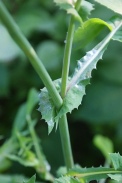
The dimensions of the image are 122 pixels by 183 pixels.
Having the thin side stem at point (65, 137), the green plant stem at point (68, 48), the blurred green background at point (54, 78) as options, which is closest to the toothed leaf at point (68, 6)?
the green plant stem at point (68, 48)

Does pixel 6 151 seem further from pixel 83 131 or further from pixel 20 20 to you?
pixel 20 20

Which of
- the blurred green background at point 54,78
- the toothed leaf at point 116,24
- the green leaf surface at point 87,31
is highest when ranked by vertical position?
the blurred green background at point 54,78

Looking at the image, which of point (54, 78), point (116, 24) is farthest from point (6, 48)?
point (116, 24)

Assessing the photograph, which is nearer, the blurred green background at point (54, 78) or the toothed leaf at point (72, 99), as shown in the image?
the toothed leaf at point (72, 99)

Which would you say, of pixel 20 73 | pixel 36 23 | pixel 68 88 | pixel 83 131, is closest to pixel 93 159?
pixel 83 131

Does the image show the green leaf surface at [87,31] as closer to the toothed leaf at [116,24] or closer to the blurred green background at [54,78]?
the toothed leaf at [116,24]

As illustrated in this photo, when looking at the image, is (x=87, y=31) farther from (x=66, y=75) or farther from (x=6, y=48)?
(x=6, y=48)
